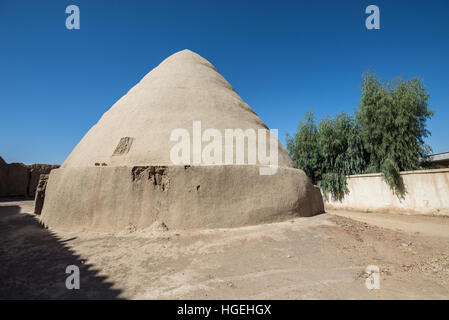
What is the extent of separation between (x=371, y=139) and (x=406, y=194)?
368 cm

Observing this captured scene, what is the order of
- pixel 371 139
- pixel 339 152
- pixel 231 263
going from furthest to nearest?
pixel 339 152 < pixel 371 139 < pixel 231 263

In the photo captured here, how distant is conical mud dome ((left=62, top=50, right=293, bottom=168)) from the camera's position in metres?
6.76

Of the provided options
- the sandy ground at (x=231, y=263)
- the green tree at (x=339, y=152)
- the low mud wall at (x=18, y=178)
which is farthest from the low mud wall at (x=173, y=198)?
the low mud wall at (x=18, y=178)

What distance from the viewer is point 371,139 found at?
1316 centimetres

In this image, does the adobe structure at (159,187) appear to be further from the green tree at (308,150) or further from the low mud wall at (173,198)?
the green tree at (308,150)

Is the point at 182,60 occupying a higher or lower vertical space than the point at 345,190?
higher

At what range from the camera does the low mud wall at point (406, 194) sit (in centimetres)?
→ 982

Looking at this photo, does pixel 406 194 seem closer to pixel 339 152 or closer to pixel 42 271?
pixel 339 152

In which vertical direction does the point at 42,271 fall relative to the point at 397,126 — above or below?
below

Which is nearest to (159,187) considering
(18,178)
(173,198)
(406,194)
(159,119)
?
(173,198)

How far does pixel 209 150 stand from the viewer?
6.61 m
